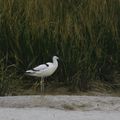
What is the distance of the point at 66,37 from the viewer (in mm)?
10422

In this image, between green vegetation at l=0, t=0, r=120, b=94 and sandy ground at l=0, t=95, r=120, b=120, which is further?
green vegetation at l=0, t=0, r=120, b=94

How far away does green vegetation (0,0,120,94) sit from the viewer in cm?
1037

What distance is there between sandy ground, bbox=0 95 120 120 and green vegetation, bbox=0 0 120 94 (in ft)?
9.96

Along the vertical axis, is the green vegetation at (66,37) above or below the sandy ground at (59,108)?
above

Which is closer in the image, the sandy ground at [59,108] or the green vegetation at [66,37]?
the sandy ground at [59,108]

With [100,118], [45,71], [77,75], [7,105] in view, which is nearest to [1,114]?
[7,105]

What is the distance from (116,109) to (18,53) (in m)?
4.04

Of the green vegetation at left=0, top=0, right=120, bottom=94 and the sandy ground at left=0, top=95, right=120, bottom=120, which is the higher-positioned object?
the green vegetation at left=0, top=0, right=120, bottom=94

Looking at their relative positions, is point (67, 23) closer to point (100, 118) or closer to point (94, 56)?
point (94, 56)

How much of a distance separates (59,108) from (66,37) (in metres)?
3.63

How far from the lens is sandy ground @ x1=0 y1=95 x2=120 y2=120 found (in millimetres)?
6363

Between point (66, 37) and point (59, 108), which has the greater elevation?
point (66, 37)

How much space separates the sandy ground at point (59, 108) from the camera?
6363 mm

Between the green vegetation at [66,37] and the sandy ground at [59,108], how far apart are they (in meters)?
3.03
